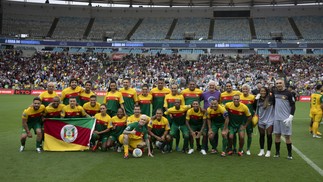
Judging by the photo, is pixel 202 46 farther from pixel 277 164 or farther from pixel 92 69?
pixel 277 164

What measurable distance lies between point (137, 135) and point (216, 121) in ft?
7.48

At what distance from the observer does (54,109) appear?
8867 millimetres

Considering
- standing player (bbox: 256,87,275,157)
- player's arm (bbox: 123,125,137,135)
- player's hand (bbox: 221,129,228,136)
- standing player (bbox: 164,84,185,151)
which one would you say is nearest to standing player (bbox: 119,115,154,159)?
player's arm (bbox: 123,125,137,135)

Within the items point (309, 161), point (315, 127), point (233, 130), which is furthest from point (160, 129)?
point (315, 127)

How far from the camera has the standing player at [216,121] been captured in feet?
26.8

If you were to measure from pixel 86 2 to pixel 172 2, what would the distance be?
548 inches

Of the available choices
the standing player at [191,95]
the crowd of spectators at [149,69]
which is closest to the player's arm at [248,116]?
the standing player at [191,95]

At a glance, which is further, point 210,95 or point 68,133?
point 210,95

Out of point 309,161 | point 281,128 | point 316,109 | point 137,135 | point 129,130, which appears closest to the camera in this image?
point 309,161

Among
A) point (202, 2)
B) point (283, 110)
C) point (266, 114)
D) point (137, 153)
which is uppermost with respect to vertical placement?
point (202, 2)

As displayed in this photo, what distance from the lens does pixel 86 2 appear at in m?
49.0

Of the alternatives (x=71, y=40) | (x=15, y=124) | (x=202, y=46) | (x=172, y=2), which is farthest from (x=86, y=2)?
(x=15, y=124)

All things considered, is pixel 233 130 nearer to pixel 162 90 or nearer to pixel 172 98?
pixel 172 98

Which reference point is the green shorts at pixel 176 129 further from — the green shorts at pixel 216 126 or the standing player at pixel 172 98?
the green shorts at pixel 216 126
